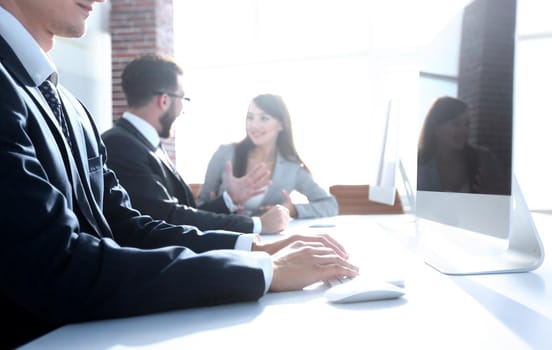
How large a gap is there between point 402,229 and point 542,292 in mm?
1026

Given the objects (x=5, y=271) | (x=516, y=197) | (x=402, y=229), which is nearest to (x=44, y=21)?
(x=5, y=271)

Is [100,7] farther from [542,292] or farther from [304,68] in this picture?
[542,292]

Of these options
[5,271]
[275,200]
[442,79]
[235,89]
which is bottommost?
[275,200]

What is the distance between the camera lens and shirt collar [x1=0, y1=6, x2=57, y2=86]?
86 cm

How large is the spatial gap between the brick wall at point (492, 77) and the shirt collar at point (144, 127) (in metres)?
1.63

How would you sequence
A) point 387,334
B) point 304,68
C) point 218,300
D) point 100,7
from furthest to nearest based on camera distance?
point 304,68 → point 100,7 → point 218,300 → point 387,334

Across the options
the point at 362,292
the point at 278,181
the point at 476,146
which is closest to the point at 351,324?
the point at 362,292

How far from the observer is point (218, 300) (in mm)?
685

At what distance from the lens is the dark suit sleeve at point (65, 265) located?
0.58 metres

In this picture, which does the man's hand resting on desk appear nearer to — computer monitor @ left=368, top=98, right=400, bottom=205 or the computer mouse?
the computer mouse

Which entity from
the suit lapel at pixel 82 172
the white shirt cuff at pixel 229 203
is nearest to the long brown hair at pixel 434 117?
the suit lapel at pixel 82 172

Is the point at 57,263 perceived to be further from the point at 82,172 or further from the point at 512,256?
the point at 512,256

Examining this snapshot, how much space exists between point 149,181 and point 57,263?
1252 millimetres

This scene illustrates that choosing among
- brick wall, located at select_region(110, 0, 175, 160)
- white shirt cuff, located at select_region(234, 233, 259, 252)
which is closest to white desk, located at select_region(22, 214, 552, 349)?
white shirt cuff, located at select_region(234, 233, 259, 252)
